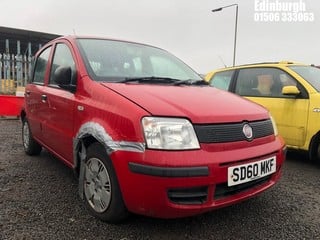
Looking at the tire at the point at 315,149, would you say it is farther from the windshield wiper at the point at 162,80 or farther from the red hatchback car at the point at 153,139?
the windshield wiper at the point at 162,80

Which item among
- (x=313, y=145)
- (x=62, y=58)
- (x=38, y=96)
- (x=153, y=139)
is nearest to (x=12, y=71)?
(x=38, y=96)

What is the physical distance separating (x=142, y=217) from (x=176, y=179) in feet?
2.48

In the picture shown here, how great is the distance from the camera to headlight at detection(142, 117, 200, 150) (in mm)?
2414

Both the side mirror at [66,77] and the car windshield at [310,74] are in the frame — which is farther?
the car windshield at [310,74]

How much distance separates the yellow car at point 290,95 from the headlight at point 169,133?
2.42 meters

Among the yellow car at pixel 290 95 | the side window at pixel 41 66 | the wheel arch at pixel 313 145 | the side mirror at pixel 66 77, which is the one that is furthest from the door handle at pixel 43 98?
the wheel arch at pixel 313 145

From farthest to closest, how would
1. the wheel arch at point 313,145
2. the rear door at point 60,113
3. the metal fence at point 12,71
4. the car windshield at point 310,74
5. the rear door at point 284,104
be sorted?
the metal fence at point 12,71 < the car windshield at point 310,74 < the rear door at point 284,104 < the wheel arch at point 313,145 < the rear door at point 60,113

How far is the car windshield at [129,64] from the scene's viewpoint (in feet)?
10.7

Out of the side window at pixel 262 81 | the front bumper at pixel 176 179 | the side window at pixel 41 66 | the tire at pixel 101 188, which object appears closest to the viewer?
the front bumper at pixel 176 179

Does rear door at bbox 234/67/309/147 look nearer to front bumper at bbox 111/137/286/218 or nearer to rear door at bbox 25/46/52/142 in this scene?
front bumper at bbox 111/137/286/218

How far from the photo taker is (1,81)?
45.9 feet

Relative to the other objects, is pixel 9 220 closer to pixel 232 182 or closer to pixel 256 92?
pixel 232 182

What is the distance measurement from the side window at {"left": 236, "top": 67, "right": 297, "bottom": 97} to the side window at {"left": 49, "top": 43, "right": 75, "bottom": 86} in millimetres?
3009

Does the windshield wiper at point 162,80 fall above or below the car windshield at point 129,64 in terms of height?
below
